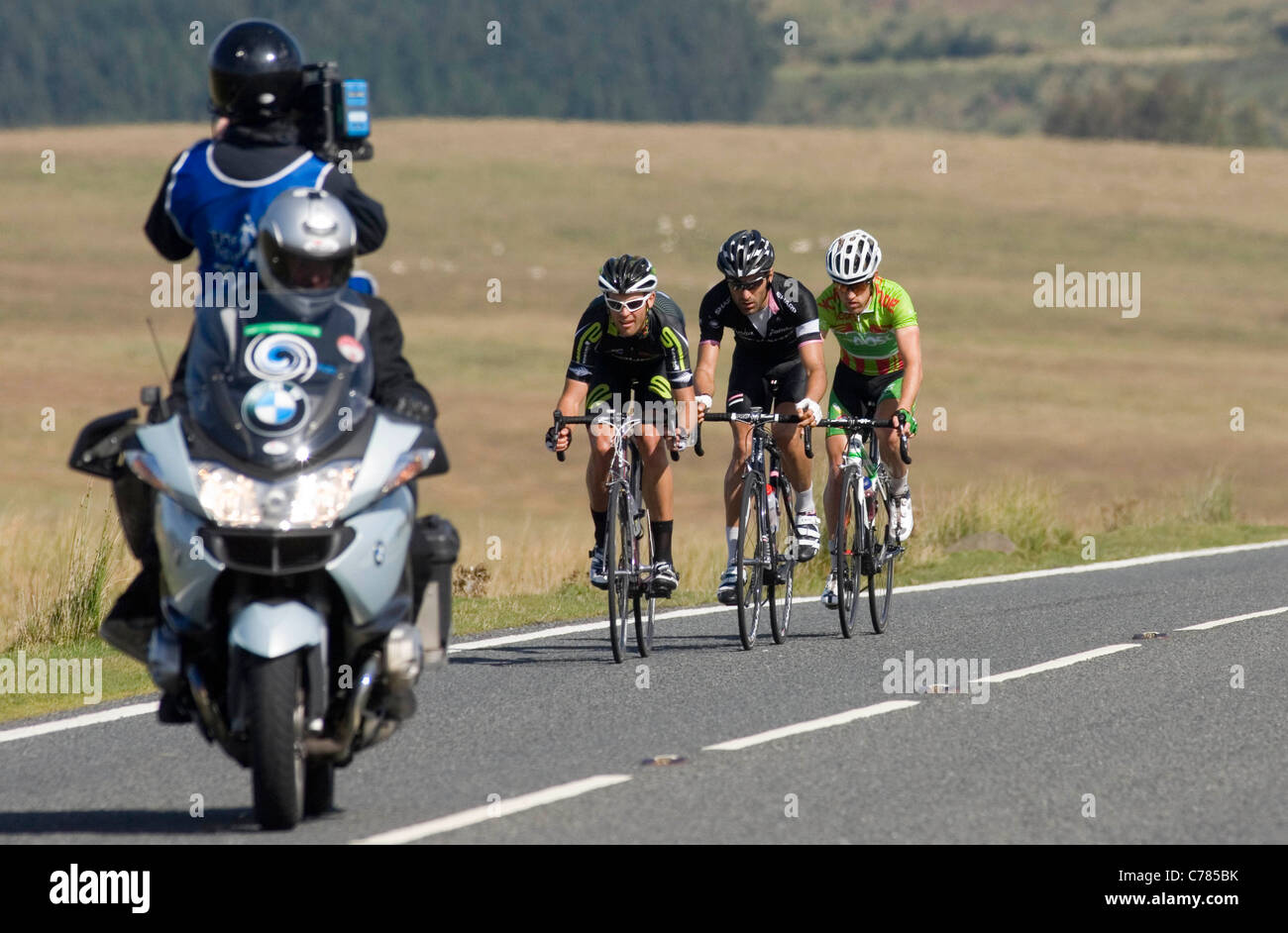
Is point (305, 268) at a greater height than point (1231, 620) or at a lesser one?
greater

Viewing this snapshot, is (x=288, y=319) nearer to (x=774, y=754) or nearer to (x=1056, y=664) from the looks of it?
(x=774, y=754)

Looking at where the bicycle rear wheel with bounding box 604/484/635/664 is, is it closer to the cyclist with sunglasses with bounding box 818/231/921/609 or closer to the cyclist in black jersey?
the cyclist in black jersey

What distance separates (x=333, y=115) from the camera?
6.80 meters

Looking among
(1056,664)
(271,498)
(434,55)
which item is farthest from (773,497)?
(434,55)

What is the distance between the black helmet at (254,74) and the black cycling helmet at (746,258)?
5.08m

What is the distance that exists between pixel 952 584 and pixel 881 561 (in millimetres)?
3239

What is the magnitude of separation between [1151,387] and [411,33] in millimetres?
127487

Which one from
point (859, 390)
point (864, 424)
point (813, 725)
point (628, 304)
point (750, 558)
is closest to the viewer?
point (813, 725)

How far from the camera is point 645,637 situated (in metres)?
11.5

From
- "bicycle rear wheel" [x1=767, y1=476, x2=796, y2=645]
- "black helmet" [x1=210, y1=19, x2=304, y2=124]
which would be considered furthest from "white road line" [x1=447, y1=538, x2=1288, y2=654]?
"black helmet" [x1=210, y1=19, x2=304, y2=124]

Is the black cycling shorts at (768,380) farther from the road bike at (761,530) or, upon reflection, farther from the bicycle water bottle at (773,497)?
the bicycle water bottle at (773,497)

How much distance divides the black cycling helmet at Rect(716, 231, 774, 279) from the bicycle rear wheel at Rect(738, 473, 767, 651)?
1106 millimetres

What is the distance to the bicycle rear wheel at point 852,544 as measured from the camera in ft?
39.3
